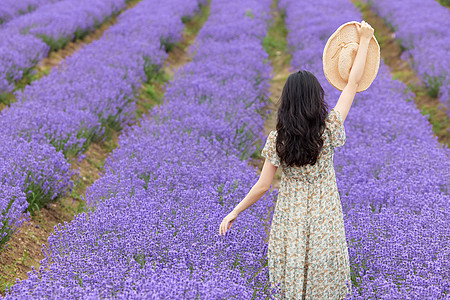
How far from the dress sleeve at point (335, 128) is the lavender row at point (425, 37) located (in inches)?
169

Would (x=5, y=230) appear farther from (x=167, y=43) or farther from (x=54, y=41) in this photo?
(x=167, y=43)

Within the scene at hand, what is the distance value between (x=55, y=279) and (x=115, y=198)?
97 cm

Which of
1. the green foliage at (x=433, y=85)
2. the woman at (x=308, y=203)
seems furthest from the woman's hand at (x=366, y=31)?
the green foliage at (x=433, y=85)

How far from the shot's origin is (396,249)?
2795 millimetres

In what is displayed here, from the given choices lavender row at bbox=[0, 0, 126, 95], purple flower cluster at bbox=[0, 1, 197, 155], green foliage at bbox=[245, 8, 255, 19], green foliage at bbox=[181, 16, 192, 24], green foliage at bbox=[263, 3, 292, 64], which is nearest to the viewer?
purple flower cluster at bbox=[0, 1, 197, 155]

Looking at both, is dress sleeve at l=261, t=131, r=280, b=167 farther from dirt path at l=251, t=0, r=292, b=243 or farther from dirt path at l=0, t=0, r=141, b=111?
dirt path at l=0, t=0, r=141, b=111

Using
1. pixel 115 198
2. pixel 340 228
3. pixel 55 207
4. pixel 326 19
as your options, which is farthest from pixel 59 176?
pixel 326 19

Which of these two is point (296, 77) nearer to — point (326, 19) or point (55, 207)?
point (55, 207)

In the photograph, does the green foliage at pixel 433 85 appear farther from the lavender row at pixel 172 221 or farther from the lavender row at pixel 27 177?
the lavender row at pixel 27 177

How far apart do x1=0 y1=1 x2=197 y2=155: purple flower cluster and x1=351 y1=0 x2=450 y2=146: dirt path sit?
3.69m

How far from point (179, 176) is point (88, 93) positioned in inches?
89.7

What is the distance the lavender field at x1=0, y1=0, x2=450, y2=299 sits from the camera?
257cm

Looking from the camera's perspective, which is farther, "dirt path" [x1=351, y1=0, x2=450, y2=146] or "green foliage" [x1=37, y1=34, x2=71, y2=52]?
"green foliage" [x1=37, y1=34, x2=71, y2=52]

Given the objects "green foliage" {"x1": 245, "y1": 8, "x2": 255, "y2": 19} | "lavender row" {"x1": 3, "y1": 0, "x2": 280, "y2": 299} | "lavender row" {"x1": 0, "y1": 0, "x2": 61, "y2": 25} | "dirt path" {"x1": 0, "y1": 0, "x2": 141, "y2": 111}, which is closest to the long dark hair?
"lavender row" {"x1": 3, "y1": 0, "x2": 280, "y2": 299}
